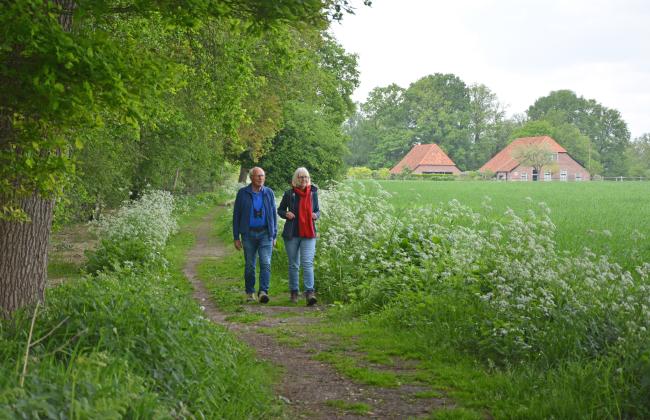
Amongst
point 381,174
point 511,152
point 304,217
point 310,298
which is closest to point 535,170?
point 511,152

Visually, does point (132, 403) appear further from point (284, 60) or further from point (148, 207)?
point (148, 207)

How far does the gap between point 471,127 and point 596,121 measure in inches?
845

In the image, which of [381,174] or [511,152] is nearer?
[511,152]

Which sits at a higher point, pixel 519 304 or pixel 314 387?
pixel 519 304

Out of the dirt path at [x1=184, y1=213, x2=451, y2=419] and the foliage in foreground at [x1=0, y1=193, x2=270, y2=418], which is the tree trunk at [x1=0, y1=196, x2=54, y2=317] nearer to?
the foliage in foreground at [x1=0, y1=193, x2=270, y2=418]

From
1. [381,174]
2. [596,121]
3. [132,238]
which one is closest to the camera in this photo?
[132,238]

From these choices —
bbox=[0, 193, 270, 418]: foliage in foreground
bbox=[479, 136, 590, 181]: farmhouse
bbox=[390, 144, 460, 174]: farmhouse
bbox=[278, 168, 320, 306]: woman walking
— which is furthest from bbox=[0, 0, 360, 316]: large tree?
bbox=[479, 136, 590, 181]: farmhouse

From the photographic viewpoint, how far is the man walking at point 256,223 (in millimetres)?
11188

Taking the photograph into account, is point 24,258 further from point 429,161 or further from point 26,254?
point 429,161

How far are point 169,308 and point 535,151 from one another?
98371 mm

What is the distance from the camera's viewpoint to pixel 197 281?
13898 mm

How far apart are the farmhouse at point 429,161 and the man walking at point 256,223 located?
294 feet

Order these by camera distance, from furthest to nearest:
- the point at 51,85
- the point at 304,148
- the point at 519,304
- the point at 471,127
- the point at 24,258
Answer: the point at 471,127
the point at 304,148
the point at 519,304
the point at 24,258
the point at 51,85

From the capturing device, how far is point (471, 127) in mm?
112438
